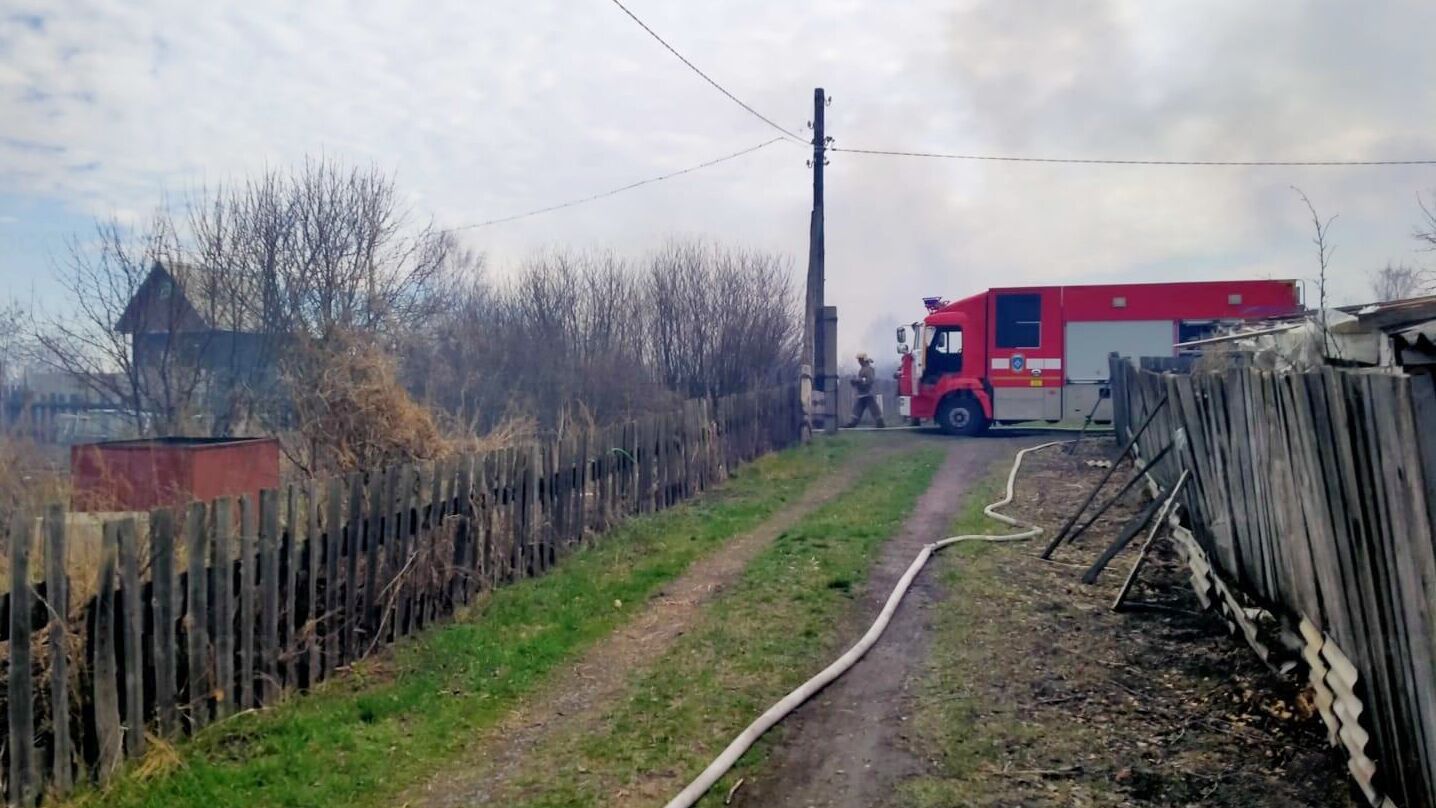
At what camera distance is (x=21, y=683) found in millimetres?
4598

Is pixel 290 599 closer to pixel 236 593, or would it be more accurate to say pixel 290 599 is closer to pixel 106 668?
pixel 236 593

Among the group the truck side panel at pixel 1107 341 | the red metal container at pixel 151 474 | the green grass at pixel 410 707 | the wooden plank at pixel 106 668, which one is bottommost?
the green grass at pixel 410 707

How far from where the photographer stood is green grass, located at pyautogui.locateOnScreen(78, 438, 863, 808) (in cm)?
485

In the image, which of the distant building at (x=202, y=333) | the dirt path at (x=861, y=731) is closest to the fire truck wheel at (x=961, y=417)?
the distant building at (x=202, y=333)

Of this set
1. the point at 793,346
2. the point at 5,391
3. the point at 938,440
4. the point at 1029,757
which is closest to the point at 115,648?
the point at 1029,757

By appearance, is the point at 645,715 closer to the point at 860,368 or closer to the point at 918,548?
the point at 918,548

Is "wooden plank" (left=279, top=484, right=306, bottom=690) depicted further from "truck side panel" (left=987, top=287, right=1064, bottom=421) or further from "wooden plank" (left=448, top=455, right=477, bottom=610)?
"truck side panel" (left=987, top=287, right=1064, bottom=421)

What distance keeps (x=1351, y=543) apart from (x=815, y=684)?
2850mm

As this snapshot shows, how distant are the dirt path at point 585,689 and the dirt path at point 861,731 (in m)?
1.21

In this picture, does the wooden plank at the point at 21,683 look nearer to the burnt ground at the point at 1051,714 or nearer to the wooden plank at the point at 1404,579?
the burnt ground at the point at 1051,714

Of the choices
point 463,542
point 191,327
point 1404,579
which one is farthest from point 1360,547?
point 191,327

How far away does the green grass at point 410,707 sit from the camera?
4848 millimetres

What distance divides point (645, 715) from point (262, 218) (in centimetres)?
1331

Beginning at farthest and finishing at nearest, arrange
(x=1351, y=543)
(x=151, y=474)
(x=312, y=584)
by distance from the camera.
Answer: (x=151, y=474)
(x=312, y=584)
(x=1351, y=543)
